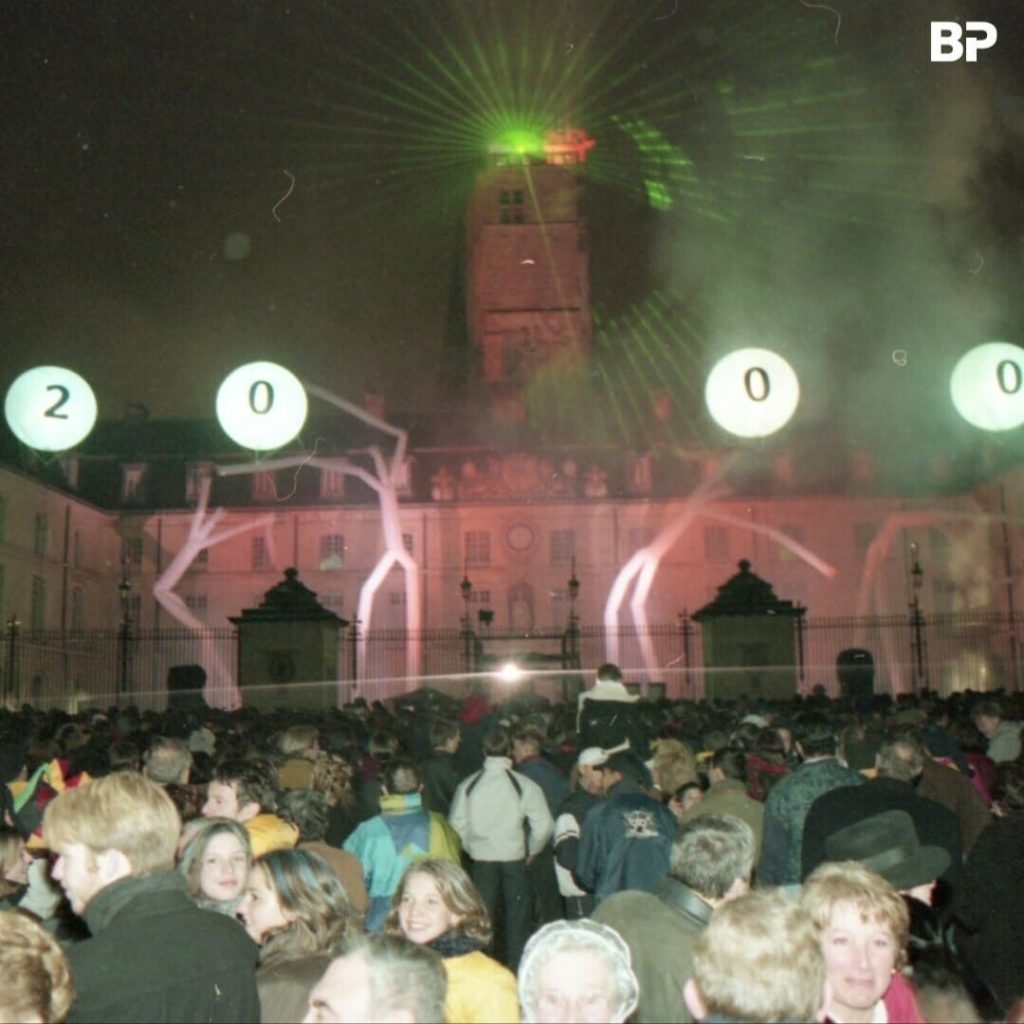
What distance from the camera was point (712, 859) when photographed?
4539 mm

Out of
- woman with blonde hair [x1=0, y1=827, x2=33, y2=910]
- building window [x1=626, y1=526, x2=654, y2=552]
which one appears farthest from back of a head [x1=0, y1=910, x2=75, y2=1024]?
building window [x1=626, y1=526, x2=654, y2=552]

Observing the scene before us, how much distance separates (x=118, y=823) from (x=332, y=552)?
56.0m

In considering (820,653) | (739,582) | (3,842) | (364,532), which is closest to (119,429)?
(364,532)

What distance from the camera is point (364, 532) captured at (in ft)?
194

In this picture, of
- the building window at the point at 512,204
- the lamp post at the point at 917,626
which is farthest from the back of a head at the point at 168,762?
the building window at the point at 512,204

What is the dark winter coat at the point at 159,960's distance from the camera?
3.35m

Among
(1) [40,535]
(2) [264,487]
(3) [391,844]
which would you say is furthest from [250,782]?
(2) [264,487]

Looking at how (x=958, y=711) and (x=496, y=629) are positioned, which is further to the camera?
(x=496, y=629)

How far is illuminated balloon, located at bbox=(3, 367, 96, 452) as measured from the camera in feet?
33.4

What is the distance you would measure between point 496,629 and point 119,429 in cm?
2559

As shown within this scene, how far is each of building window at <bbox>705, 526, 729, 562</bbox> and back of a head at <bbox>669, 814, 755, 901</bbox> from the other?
54.9 m

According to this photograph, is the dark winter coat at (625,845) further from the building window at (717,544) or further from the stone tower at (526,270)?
the stone tower at (526,270)

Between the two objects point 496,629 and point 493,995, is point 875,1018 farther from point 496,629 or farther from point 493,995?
point 496,629

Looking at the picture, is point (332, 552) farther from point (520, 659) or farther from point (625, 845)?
point (625, 845)
